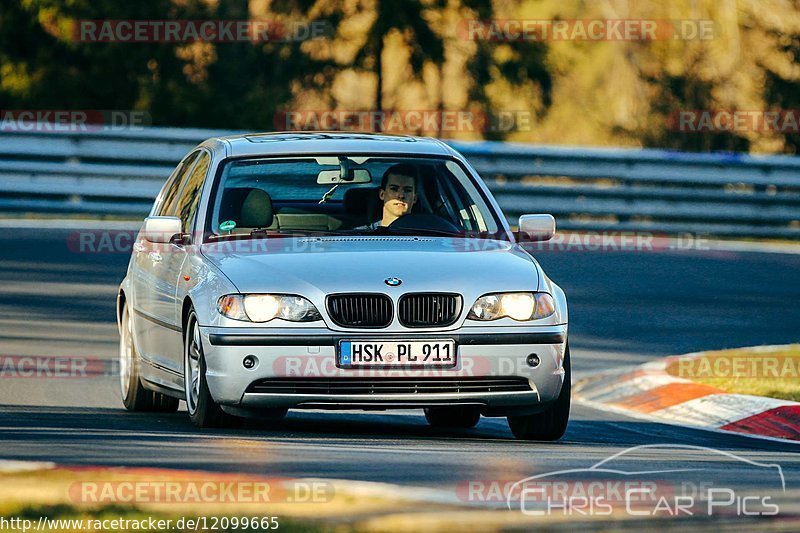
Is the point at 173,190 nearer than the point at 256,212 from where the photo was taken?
No

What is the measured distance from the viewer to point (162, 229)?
33.9 ft

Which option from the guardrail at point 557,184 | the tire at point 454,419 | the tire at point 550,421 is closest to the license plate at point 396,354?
the tire at point 550,421

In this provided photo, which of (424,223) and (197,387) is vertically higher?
(424,223)

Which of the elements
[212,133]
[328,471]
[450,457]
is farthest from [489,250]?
[212,133]

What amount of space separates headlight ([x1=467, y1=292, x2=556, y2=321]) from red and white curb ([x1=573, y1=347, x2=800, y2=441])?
1962 millimetres

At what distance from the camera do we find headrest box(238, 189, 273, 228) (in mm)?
10461

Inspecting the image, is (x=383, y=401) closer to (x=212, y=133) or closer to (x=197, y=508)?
(x=197, y=508)

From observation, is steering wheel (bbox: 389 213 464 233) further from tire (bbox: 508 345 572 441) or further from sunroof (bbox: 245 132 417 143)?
tire (bbox: 508 345 572 441)

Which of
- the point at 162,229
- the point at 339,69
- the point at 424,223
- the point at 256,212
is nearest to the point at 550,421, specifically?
the point at 424,223

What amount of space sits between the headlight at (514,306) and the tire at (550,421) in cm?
30

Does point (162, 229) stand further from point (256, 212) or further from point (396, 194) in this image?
point (396, 194)

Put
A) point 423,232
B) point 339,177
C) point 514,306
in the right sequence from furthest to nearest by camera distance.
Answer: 1. point 339,177
2. point 423,232
3. point 514,306

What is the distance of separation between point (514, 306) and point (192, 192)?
242 centimetres

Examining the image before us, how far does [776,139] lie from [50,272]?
15.3 meters
